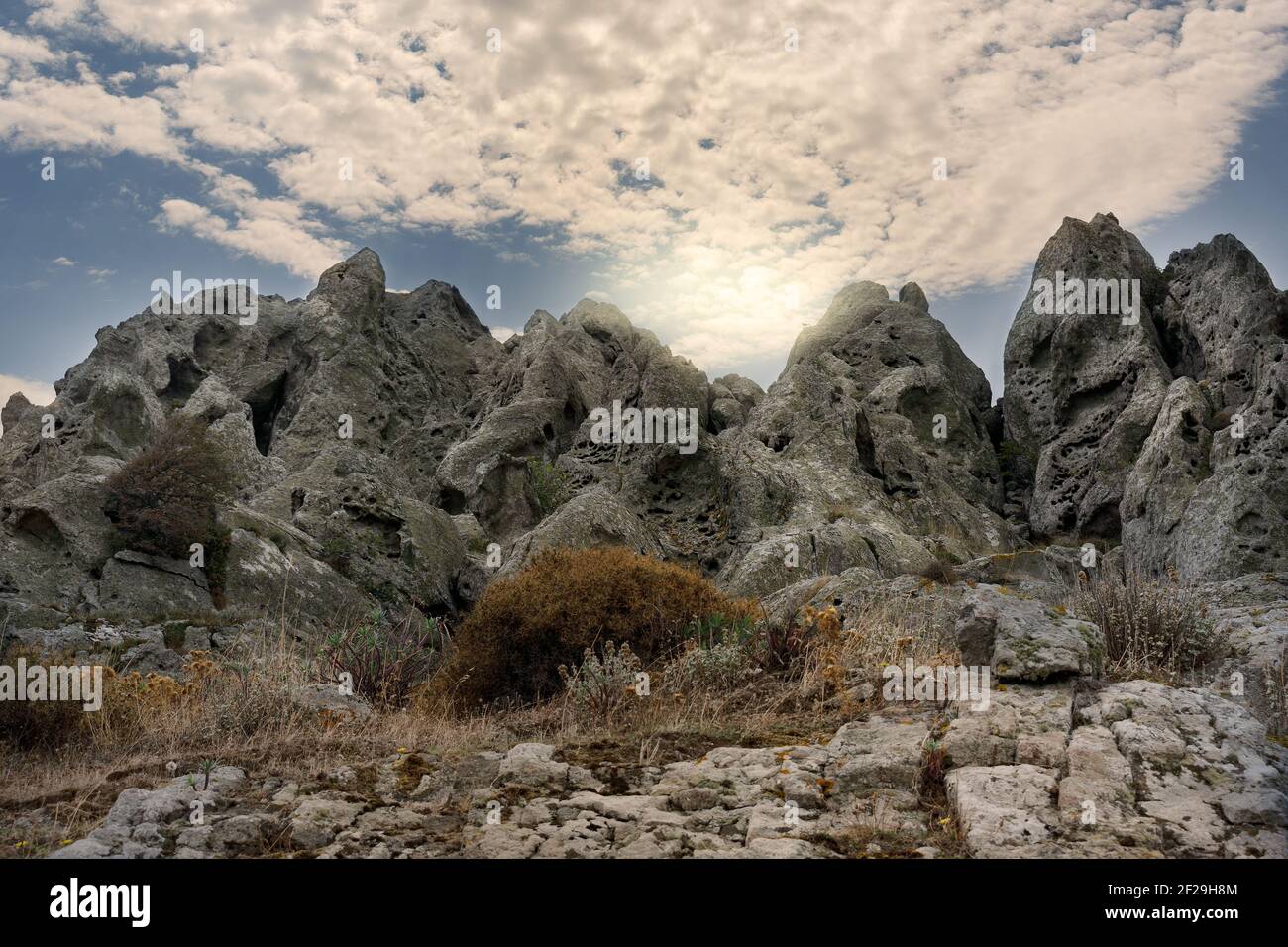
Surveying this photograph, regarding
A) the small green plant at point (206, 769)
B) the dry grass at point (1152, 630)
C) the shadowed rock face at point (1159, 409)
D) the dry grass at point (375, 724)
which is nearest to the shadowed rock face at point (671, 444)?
the shadowed rock face at point (1159, 409)

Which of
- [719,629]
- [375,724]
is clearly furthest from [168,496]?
[719,629]

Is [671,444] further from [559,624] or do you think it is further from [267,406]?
[267,406]

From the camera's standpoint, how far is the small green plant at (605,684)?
24.9 feet

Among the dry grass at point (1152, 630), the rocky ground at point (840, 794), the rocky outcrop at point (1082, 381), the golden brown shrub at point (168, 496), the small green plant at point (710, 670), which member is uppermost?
the rocky outcrop at point (1082, 381)

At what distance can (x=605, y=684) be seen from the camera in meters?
7.82

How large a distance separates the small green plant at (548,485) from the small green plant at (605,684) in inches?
711

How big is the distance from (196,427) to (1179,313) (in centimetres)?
3142

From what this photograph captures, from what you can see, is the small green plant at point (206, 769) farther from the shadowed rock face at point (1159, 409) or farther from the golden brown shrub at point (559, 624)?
the shadowed rock face at point (1159, 409)

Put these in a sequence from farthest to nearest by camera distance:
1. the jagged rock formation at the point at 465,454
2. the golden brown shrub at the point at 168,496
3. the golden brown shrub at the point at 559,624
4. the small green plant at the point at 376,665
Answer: the jagged rock formation at the point at 465,454 → the golden brown shrub at the point at 168,496 → the golden brown shrub at the point at 559,624 → the small green plant at the point at 376,665

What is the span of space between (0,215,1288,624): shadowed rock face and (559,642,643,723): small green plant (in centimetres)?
918

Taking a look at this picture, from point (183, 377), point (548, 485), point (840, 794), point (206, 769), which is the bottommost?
point (840, 794)

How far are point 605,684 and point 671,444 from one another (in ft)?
50.5

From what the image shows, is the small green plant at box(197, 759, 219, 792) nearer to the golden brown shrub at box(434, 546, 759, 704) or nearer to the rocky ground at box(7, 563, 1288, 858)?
the rocky ground at box(7, 563, 1288, 858)

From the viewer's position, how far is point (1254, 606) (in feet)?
31.5
